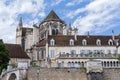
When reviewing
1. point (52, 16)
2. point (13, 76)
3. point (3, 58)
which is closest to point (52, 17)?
point (52, 16)

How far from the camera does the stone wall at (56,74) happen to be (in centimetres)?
4188

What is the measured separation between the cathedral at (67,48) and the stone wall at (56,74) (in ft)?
53.2

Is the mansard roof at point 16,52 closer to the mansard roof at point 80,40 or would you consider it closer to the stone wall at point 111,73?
the mansard roof at point 80,40

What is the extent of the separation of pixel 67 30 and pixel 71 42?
34.8 feet

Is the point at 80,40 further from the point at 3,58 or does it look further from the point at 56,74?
the point at 56,74

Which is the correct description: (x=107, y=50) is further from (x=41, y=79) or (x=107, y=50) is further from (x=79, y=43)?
(x=41, y=79)

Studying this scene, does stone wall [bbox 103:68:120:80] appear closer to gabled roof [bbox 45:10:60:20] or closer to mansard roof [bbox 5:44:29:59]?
mansard roof [bbox 5:44:29:59]

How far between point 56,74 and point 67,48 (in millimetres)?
23017

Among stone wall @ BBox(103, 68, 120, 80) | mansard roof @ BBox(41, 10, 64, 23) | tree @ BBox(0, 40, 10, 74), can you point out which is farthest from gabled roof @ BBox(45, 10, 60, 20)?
stone wall @ BBox(103, 68, 120, 80)

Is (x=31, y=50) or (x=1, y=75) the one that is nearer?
(x=1, y=75)

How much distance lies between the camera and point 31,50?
7131 centimetres

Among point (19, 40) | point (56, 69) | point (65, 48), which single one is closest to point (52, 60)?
point (65, 48)

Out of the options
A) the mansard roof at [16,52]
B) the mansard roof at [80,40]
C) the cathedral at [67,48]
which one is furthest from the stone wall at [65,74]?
the mansard roof at [16,52]

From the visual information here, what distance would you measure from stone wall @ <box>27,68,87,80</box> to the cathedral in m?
16.2
